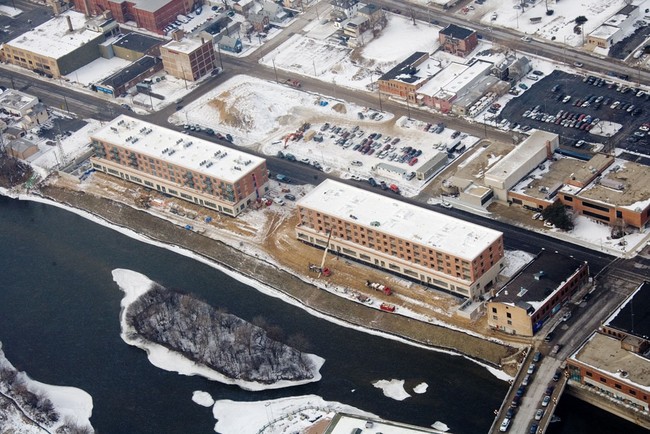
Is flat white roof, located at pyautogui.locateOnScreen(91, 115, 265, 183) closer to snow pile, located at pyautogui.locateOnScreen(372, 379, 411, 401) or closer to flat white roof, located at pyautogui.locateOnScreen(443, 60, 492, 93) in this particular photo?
flat white roof, located at pyautogui.locateOnScreen(443, 60, 492, 93)

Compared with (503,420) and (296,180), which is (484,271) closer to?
(503,420)

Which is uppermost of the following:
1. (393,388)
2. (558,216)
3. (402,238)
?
(402,238)

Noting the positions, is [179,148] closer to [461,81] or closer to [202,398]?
[461,81]

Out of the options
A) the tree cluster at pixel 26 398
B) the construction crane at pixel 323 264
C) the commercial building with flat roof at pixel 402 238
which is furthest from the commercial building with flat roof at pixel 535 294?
the tree cluster at pixel 26 398

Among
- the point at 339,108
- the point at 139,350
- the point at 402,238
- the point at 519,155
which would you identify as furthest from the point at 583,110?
the point at 139,350

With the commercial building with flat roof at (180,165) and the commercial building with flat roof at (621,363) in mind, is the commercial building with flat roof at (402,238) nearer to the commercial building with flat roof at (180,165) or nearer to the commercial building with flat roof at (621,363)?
the commercial building with flat roof at (180,165)

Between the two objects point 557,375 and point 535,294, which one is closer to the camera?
point 557,375

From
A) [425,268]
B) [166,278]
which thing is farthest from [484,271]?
[166,278]
